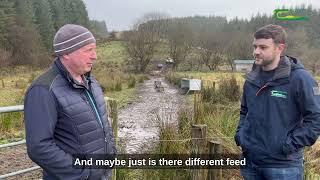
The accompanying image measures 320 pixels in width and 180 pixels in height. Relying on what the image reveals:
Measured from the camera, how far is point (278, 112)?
8.94ft

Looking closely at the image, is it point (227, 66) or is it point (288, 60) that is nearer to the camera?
point (288, 60)

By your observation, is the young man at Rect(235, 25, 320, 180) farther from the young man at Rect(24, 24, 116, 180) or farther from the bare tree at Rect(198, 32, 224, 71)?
the bare tree at Rect(198, 32, 224, 71)

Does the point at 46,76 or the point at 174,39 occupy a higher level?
the point at 46,76

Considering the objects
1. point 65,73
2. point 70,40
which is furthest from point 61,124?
point 70,40

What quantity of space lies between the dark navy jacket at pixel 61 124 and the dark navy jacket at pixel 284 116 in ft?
3.76

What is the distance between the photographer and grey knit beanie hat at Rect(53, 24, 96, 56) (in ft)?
7.14

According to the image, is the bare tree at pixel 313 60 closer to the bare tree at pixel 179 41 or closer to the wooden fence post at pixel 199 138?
the bare tree at pixel 179 41

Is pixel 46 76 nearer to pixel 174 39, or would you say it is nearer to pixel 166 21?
pixel 174 39

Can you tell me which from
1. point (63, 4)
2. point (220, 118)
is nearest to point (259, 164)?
point (220, 118)

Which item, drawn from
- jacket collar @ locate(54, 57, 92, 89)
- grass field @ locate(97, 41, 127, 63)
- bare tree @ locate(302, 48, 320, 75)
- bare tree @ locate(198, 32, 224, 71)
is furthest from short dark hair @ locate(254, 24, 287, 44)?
grass field @ locate(97, 41, 127, 63)

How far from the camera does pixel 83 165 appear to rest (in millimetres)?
2193

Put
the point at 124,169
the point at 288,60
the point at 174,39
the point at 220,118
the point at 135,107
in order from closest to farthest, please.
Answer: the point at 288,60 → the point at 124,169 → the point at 220,118 → the point at 135,107 → the point at 174,39

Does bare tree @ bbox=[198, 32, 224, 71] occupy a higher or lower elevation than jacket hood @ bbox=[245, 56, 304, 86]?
lower

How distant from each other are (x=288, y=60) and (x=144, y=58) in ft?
116
